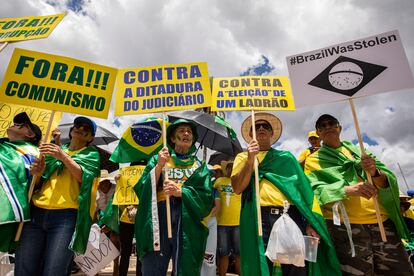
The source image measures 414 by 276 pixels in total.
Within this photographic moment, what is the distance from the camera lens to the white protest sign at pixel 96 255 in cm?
378

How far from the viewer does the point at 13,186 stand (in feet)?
8.51

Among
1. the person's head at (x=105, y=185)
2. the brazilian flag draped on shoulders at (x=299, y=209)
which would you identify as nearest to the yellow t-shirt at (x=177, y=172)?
the brazilian flag draped on shoulders at (x=299, y=209)

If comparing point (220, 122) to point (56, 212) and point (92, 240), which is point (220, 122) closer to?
point (92, 240)

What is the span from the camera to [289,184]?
2.74 meters

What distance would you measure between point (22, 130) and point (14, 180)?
0.62m

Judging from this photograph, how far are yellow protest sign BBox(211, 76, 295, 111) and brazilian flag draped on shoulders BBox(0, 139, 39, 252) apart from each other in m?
2.03

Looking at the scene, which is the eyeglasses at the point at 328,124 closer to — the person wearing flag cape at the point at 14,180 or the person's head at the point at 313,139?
the person's head at the point at 313,139

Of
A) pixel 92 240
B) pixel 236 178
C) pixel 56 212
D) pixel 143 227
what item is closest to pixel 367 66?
pixel 236 178

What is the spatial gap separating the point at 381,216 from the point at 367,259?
17.4 inches

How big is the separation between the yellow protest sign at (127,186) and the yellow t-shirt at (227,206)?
4.87ft

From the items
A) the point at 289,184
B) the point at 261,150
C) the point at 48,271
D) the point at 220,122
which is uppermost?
the point at 220,122

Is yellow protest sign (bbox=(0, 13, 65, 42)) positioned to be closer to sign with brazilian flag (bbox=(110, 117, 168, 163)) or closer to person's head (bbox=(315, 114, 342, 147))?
sign with brazilian flag (bbox=(110, 117, 168, 163))

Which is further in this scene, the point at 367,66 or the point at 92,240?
the point at 92,240

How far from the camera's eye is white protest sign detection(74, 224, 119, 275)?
12.4ft
